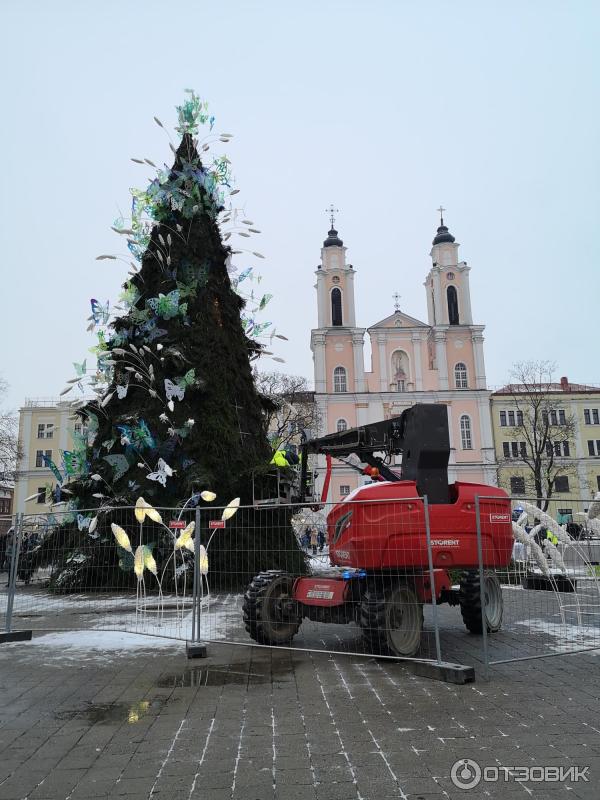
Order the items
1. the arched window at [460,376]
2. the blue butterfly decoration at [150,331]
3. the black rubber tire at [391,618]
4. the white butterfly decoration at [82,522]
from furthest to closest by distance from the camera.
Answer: the arched window at [460,376], the blue butterfly decoration at [150,331], the white butterfly decoration at [82,522], the black rubber tire at [391,618]

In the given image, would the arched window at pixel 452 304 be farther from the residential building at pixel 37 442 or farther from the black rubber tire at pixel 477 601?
the black rubber tire at pixel 477 601

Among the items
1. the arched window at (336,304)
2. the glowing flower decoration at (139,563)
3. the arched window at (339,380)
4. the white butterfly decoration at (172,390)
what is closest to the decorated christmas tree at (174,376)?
the white butterfly decoration at (172,390)

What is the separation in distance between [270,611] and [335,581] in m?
1.15

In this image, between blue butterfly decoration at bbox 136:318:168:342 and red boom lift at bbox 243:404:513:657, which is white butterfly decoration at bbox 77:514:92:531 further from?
red boom lift at bbox 243:404:513:657

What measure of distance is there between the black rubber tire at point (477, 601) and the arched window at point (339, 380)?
5327cm

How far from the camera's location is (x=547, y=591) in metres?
13.5

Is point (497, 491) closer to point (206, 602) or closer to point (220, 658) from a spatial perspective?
point (220, 658)

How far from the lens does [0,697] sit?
5957 mm

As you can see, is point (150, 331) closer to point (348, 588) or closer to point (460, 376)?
point (348, 588)

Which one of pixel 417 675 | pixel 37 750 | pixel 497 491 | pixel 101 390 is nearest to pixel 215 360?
pixel 101 390

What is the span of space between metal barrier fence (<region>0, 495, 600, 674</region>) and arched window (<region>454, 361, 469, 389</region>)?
50.4 m

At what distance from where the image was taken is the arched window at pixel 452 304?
65.4 m

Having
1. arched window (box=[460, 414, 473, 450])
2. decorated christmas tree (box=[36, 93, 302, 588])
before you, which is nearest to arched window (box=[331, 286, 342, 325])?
arched window (box=[460, 414, 473, 450])

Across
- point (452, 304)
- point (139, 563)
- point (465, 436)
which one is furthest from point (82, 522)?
point (452, 304)
